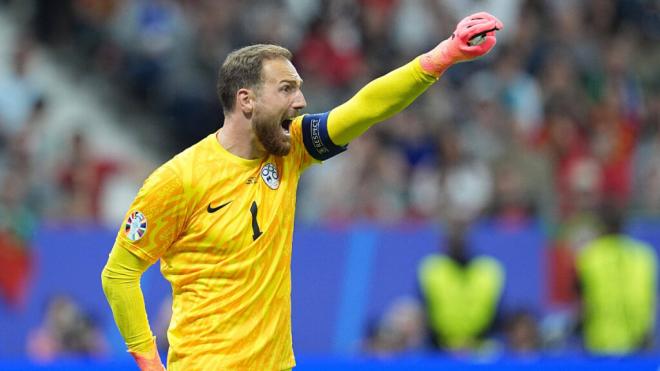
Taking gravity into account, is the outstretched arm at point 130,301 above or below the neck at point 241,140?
below

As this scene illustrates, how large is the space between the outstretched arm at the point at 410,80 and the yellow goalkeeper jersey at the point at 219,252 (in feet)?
0.40

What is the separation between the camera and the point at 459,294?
10.0 m

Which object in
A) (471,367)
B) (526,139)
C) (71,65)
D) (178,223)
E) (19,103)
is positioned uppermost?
(71,65)

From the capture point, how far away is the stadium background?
427 inches

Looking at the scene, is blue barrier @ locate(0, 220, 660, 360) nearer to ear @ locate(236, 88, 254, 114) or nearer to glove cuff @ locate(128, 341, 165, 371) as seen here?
glove cuff @ locate(128, 341, 165, 371)

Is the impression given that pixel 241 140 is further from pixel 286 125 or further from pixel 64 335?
pixel 64 335

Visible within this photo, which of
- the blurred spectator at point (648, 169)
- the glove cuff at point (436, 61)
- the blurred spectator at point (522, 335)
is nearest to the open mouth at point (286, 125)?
the glove cuff at point (436, 61)

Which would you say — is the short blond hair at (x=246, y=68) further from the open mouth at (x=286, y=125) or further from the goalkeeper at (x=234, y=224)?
the open mouth at (x=286, y=125)

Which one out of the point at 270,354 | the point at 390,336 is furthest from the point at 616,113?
the point at 270,354

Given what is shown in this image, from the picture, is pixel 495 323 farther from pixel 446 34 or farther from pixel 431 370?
pixel 446 34

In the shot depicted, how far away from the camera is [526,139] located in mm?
12148

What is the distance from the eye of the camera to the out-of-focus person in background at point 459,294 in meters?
9.91

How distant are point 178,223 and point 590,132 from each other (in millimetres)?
7645

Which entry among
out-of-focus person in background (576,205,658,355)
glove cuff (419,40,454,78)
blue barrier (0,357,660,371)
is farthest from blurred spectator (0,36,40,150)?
glove cuff (419,40,454,78)
